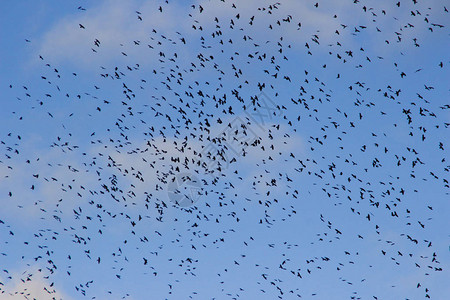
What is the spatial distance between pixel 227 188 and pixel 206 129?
4.20 m

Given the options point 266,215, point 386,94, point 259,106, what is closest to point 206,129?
point 259,106

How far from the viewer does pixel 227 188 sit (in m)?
34.4

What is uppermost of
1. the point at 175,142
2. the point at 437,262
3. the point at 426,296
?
the point at 437,262

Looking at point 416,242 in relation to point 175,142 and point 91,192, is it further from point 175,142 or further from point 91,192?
point 91,192

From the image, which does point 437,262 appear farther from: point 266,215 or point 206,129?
point 206,129

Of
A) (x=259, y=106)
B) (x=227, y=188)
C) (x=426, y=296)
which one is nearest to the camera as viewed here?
(x=426, y=296)

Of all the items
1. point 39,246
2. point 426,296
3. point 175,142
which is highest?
point 426,296

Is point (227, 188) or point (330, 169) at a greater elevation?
point (330, 169)

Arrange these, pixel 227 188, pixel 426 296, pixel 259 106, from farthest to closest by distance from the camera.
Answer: pixel 227 188, pixel 259 106, pixel 426 296

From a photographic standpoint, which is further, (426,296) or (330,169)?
(330,169)

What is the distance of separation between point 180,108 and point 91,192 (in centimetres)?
797

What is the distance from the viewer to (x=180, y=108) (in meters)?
35.5

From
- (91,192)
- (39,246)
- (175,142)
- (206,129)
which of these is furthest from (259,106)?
(39,246)

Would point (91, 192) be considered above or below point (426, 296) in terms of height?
below
